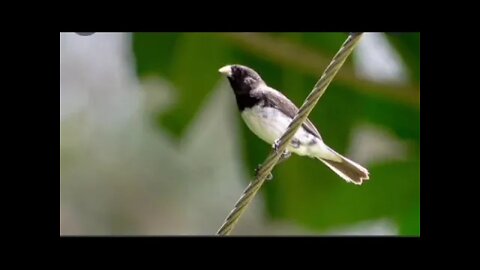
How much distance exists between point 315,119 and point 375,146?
23 cm

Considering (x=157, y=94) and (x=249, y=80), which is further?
(x=157, y=94)

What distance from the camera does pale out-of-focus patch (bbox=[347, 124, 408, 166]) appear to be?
2.68 m

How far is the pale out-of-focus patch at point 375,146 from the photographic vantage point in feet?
8.79

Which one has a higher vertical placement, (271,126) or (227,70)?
(227,70)

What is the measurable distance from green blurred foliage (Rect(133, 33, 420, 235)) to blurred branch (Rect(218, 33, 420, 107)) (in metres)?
0.02

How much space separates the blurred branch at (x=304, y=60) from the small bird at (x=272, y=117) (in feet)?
0.23

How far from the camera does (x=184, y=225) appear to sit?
5.53 m

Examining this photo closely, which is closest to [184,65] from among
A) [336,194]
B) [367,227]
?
[336,194]

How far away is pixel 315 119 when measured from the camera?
266 cm

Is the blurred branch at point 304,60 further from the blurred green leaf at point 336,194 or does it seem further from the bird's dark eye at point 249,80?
the blurred green leaf at point 336,194

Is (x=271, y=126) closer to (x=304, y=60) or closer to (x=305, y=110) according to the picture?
(x=304, y=60)

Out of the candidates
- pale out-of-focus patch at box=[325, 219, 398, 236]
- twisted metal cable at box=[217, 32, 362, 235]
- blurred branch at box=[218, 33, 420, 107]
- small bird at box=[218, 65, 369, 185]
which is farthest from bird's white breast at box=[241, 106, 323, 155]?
twisted metal cable at box=[217, 32, 362, 235]

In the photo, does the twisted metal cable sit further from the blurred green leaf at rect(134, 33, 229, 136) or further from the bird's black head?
the blurred green leaf at rect(134, 33, 229, 136)
